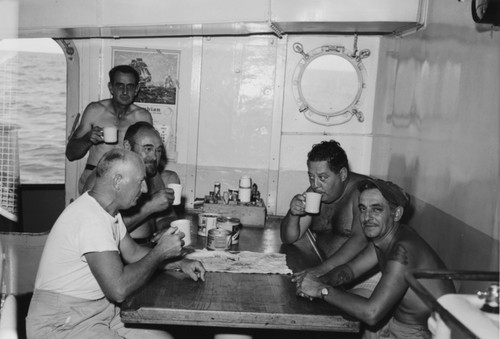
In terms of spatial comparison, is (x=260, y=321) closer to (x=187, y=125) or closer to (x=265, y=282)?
(x=265, y=282)

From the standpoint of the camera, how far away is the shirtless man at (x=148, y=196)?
3428 millimetres

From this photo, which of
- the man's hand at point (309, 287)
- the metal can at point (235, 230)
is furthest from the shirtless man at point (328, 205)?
the man's hand at point (309, 287)

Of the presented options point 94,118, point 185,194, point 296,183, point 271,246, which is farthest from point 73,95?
point 271,246

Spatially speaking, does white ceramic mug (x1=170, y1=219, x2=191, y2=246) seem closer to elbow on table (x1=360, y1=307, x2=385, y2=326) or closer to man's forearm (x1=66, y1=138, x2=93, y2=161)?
elbow on table (x1=360, y1=307, x2=385, y2=326)

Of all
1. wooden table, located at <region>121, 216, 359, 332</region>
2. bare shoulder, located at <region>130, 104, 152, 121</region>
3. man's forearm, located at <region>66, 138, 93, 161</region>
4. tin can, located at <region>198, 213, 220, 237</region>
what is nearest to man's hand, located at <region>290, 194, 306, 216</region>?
tin can, located at <region>198, 213, 220, 237</region>

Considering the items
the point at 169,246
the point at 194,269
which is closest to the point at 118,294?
the point at 169,246

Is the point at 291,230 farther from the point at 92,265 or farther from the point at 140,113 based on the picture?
the point at 140,113

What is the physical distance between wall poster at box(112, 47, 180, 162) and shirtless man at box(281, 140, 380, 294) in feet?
6.55

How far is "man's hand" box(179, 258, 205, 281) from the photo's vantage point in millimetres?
2564

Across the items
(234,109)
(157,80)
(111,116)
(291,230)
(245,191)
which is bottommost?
(291,230)

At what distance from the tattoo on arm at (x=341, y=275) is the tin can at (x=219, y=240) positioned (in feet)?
2.31

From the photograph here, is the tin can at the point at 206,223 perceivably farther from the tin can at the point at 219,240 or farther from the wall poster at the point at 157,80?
the wall poster at the point at 157,80

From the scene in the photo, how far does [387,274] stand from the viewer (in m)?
2.39

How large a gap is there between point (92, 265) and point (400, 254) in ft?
4.85
